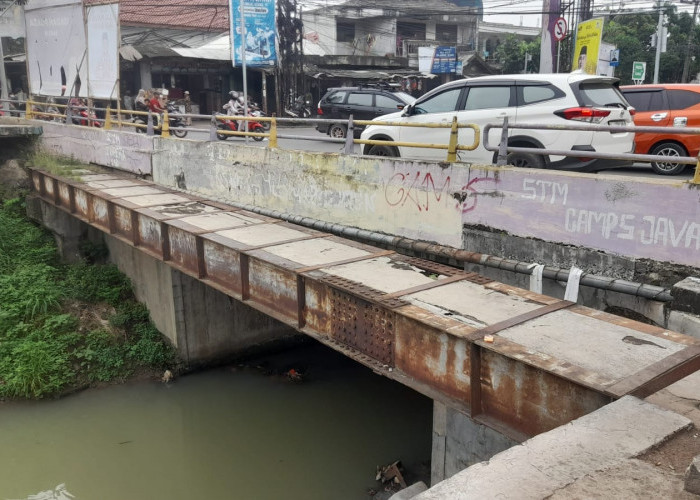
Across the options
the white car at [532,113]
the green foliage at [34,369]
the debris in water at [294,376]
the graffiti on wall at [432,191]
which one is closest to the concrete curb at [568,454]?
the graffiti on wall at [432,191]

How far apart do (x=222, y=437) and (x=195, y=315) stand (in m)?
3.22

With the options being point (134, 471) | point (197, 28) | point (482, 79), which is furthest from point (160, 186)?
point (197, 28)

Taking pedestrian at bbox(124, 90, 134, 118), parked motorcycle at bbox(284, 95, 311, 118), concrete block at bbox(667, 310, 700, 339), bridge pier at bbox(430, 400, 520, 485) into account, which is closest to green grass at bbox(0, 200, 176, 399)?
bridge pier at bbox(430, 400, 520, 485)

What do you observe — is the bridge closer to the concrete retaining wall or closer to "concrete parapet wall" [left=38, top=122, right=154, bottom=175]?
the concrete retaining wall

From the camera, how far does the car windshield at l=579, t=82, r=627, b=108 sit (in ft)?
27.6

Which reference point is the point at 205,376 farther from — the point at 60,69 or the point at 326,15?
the point at 326,15

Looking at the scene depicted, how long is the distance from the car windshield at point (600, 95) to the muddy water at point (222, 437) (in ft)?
19.6

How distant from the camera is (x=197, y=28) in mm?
29812

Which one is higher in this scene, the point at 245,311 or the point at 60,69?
the point at 60,69

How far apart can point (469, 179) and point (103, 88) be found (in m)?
14.5

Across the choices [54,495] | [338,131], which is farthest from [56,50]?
[54,495]

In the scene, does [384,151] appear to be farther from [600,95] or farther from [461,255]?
[600,95]

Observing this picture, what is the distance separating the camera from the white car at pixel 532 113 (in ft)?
26.2

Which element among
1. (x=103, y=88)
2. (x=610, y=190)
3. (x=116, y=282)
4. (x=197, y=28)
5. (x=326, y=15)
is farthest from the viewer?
(x=326, y=15)
